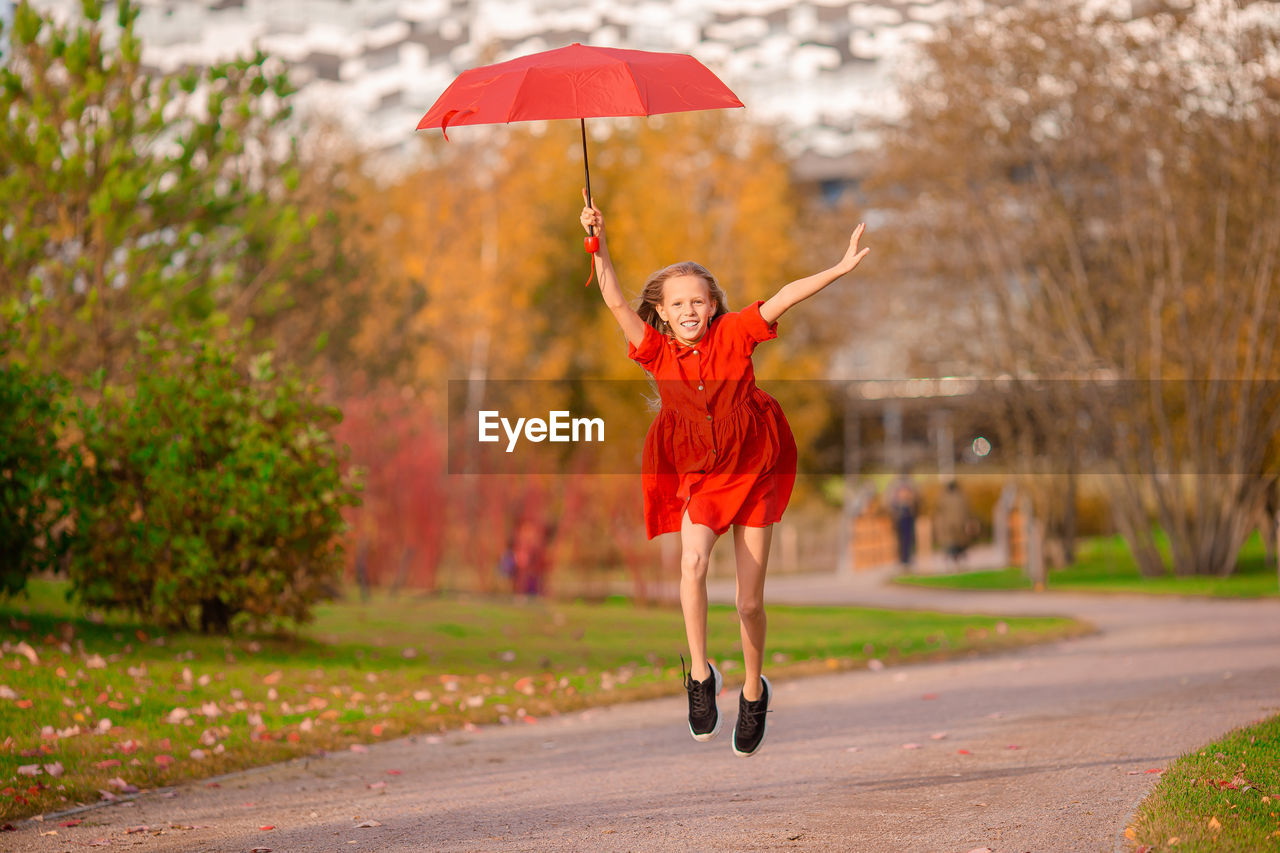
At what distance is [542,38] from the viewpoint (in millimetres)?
53562

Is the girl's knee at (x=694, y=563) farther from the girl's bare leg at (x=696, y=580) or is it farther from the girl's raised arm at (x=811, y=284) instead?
the girl's raised arm at (x=811, y=284)

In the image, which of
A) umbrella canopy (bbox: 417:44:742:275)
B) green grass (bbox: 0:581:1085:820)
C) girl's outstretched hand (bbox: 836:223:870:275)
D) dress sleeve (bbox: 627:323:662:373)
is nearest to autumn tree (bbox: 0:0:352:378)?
green grass (bbox: 0:581:1085:820)

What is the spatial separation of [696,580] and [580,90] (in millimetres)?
2126

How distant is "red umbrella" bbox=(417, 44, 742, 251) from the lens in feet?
19.0

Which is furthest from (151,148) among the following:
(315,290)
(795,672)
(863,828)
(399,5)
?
(399,5)

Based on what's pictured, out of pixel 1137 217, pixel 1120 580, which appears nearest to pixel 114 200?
pixel 1137 217

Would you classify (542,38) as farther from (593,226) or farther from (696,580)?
(696,580)

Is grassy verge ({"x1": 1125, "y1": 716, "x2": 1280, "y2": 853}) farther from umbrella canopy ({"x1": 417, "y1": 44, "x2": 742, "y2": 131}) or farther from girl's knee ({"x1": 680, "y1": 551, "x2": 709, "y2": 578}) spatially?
umbrella canopy ({"x1": 417, "y1": 44, "x2": 742, "y2": 131})

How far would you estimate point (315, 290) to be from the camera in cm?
1794

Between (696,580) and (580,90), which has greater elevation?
(580,90)

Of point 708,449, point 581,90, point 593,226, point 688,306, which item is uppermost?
point 581,90

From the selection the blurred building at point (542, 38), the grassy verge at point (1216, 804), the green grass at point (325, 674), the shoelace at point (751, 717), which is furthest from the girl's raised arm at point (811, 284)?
the blurred building at point (542, 38)

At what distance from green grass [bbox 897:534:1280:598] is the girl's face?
1483cm

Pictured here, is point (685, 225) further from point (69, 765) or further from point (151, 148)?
point (69, 765)
